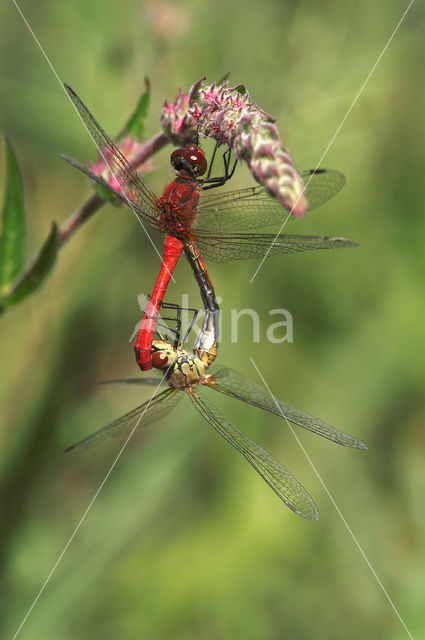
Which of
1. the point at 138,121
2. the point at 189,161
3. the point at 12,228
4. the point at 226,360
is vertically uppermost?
the point at 138,121

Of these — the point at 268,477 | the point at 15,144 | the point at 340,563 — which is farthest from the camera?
the point at 15,144

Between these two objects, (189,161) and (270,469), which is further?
(270,469)

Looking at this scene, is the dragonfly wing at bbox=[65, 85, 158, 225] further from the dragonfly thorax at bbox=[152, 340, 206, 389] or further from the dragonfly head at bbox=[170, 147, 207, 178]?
the dragonfly thorax at bbox=[152, 340, 206, 389]

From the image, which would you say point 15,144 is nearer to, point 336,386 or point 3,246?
→ point 3,246

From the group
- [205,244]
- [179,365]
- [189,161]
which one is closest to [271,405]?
[179,365]

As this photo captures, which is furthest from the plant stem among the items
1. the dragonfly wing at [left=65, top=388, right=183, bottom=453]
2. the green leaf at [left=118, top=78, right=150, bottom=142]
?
Answer: the dragonfly wing at [left=65, top=388, right=183, bottom=453]

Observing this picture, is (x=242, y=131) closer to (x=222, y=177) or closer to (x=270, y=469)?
(x=222, y=177)

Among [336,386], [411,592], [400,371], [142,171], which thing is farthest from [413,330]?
[142,171]
